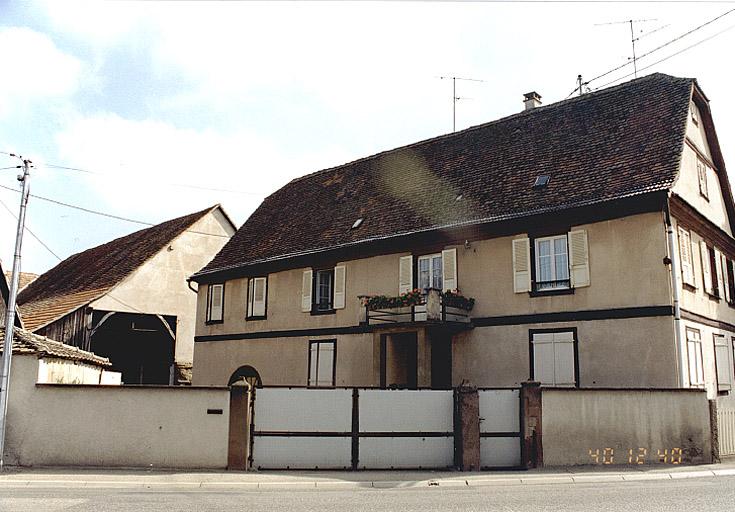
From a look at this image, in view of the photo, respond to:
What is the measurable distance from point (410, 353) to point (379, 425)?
25.6 ft

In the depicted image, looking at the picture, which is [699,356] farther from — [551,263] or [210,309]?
[210,309]

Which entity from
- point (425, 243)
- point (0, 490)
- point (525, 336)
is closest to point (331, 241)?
point (425, 243)

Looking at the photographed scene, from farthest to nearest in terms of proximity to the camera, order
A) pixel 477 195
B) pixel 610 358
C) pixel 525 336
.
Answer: pixel 477 195
pixel 525 336
pixel 610 358

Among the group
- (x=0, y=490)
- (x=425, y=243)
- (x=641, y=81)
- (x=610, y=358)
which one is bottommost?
(x=0, y=490)

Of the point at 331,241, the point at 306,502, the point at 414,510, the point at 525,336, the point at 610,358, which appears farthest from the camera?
the point at 331,241

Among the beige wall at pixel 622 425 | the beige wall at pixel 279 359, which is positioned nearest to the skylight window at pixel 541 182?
the beige wall at pixel 622 425

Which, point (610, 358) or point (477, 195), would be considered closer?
point (610, 358)

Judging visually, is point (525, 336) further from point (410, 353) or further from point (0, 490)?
point (0, 490)

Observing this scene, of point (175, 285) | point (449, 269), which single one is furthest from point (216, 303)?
point (449, 269)

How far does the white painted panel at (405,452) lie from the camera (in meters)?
15.4

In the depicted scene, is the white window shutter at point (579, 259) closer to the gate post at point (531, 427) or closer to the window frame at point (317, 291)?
the gate post at point (531, 427)

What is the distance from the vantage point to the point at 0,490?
12320 mm

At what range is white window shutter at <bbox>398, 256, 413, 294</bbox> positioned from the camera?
76.3 ft

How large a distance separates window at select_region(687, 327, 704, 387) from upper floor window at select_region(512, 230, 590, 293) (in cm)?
306
